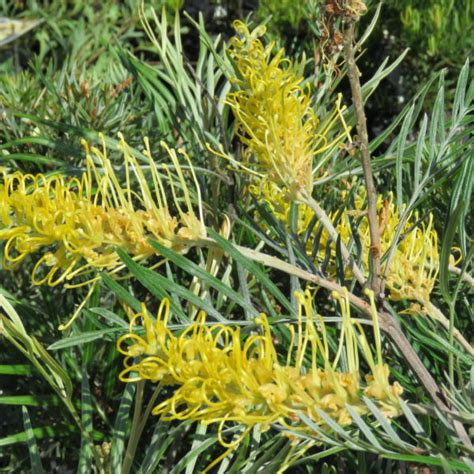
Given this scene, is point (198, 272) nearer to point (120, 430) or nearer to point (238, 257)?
point (238, 257)

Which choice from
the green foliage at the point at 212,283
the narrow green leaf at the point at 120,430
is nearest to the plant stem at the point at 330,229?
the green foliage at the point at 212,283

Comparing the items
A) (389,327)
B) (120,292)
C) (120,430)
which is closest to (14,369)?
(120,430)

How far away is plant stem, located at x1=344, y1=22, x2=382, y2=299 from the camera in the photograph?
59 centimetres

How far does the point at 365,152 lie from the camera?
0.61 m

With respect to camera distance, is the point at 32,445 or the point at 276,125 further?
the point at 32,445

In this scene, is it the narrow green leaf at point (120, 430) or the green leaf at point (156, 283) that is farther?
the narrow green leaf at point (120, 430)

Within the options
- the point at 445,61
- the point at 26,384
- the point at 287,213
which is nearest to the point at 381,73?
the point at 287,213

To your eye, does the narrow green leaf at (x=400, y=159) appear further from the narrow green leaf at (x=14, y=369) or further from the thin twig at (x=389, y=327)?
the narrow green leaf at (x=14, y=369)

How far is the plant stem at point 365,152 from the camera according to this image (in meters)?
0.59

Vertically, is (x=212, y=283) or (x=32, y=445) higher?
(x=212, y=283)

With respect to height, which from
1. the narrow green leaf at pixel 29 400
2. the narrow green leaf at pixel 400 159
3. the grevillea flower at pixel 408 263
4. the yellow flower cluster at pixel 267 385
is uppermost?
the narrow green leaf at pixel 400 159

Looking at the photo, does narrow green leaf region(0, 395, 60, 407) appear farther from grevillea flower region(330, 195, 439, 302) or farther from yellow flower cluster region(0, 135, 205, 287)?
grevillea flower region(330, 195, 439, 302)

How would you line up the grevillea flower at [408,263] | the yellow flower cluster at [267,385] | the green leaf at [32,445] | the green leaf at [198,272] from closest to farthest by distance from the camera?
the yellow flower cluster at [267,385], the green leaf at [198,272], the grevillea flower at [408,263], the green leaf at [32,445]

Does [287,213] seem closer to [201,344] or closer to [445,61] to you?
[201,344]
